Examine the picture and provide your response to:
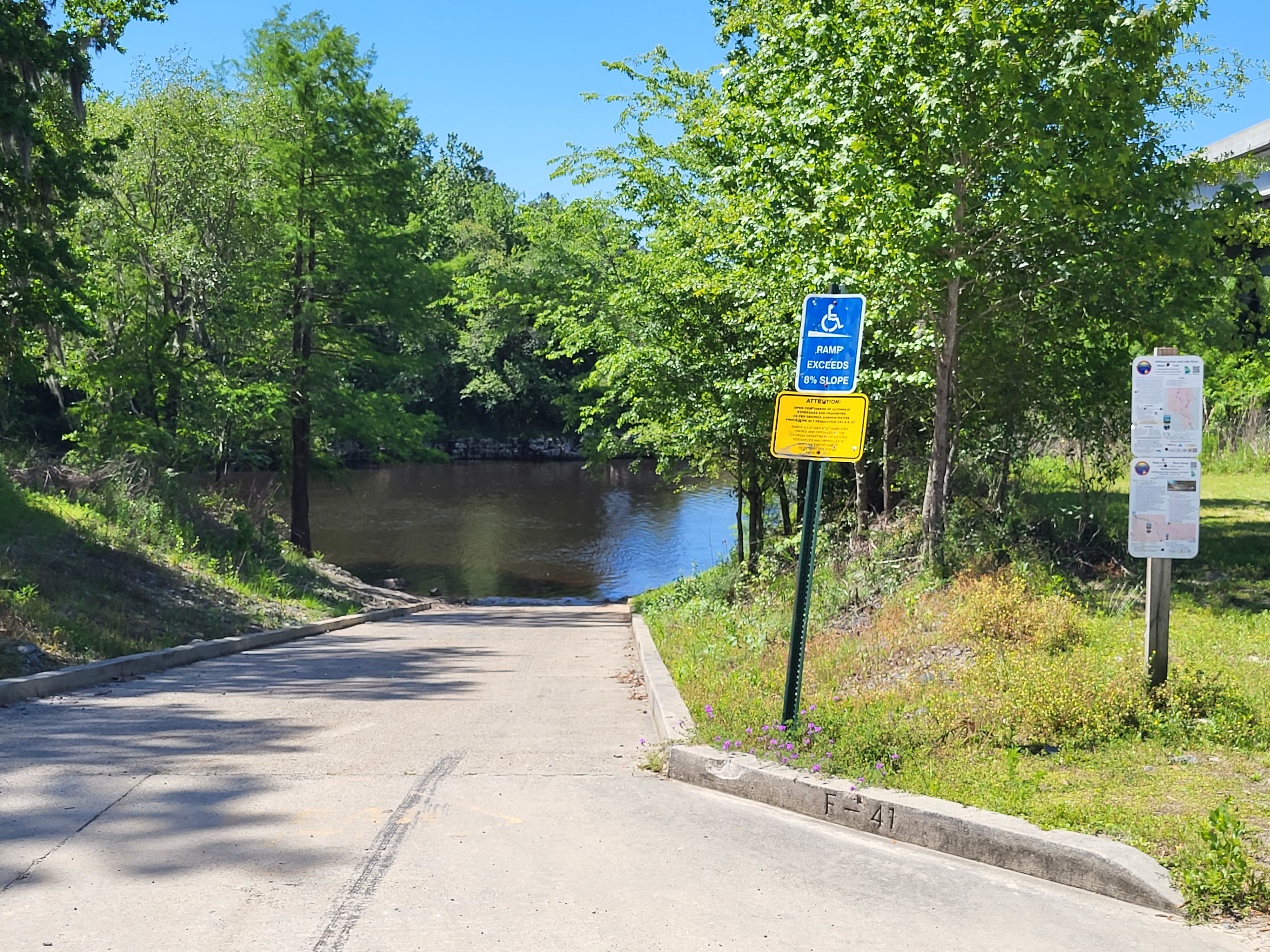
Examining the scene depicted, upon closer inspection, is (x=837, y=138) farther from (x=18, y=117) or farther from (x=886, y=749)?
(x=18, y=117)

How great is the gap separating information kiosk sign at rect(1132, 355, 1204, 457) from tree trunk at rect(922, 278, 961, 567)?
175 inches

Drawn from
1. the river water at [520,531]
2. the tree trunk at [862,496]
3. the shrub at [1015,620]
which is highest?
the tree trunk at [862,496]

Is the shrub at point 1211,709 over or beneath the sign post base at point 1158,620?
beneath

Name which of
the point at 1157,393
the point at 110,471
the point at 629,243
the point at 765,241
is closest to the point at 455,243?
the point at 629,243

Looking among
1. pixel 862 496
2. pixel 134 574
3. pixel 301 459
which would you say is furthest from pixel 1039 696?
pixel 301 459

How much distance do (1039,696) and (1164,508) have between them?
4.36ft

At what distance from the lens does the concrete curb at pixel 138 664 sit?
28.2 feet

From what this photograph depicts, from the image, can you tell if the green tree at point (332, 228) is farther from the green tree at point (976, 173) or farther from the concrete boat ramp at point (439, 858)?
the concrete boat ramp at point (439, 858)

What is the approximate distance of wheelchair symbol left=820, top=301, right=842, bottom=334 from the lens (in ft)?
21.0

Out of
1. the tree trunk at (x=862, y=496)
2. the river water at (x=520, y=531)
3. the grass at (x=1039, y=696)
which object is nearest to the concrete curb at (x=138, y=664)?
the grass at (x=1039, y=696)

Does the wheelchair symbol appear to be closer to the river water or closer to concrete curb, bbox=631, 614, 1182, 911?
concrete curb, bbox=631, 614, 1182, 911

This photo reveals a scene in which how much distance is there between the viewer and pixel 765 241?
11.6 meters

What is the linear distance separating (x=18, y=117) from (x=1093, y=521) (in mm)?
13472

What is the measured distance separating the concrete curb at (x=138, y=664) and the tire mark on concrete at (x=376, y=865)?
433 centimetres
